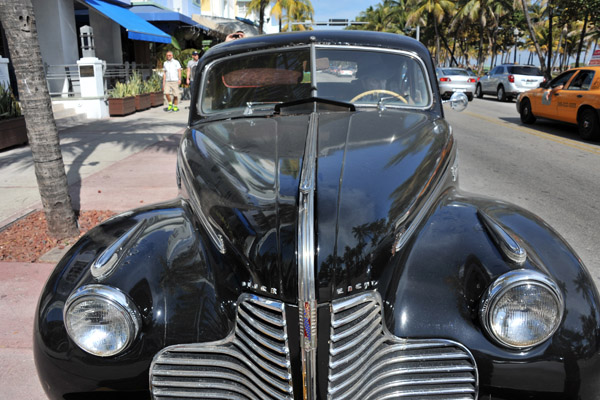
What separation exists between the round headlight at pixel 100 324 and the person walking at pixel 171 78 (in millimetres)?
14237

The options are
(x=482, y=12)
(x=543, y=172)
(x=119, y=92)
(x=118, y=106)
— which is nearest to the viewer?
(x=543, y=172)

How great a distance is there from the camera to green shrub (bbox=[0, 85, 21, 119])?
9622mm

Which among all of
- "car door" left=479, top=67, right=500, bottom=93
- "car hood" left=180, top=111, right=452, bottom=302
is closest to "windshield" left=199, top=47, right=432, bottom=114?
"car hood" left=180, top=111, right=452, bottom=302

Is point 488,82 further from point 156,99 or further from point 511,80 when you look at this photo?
point 156,99

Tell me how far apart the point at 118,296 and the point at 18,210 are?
186 inches

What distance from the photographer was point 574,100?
11.4 m

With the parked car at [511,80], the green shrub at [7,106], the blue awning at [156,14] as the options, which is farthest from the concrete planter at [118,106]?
the parked car at [511,80]

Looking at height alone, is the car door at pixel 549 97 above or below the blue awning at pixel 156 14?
below

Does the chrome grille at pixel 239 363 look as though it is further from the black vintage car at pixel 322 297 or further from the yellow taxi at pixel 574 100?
the yellow taxi at pixel 574 100

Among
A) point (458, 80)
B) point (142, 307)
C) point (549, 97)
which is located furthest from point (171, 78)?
point (142, 307)

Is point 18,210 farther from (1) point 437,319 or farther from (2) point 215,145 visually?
(1) point 437,319

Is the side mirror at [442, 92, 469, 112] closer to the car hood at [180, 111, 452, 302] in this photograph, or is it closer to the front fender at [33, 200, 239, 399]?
the car hood at [180, 111, 452, 302]

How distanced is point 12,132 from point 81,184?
11.3 ft

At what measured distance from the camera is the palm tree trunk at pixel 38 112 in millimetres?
Result: 4512
